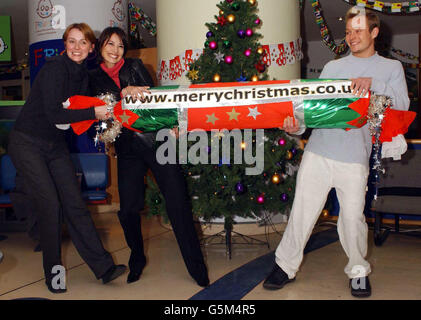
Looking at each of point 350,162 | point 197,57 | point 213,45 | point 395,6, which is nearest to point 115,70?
point 213,45

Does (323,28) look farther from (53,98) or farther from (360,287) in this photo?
(53,98)

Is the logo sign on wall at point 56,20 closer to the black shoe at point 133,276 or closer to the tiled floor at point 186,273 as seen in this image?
the tiled floor at point 186,273

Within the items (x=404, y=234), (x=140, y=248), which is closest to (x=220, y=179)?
(x=140, y=248)

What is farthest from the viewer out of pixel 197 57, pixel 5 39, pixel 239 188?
pixel 5 39

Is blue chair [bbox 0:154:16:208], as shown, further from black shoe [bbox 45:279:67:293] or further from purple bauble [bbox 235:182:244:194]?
purple bauble [bbox 235:182:244:194]

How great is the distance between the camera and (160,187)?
Result: 286 cm

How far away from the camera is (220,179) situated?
370 cm

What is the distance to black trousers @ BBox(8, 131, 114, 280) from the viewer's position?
8.99 feet

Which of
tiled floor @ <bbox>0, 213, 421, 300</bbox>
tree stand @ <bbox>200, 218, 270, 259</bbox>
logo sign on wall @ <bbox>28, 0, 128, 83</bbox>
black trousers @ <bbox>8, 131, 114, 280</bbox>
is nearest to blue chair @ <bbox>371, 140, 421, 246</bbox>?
tiled floor @ <bbox>0, 213, 421, 300</bbox>

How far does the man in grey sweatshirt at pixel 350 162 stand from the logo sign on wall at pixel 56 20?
11.2 ft

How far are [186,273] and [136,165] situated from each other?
935mm

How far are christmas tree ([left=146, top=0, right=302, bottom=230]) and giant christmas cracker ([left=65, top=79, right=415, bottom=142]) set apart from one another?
0.89 m

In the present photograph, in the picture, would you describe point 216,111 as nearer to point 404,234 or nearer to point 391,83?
point 391,83
